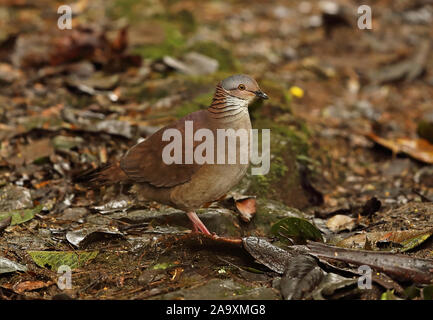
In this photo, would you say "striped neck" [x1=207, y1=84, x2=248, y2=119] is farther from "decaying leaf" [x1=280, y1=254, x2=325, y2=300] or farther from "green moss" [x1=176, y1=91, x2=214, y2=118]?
"green moss" [x1=176, y1=91, x2=214, y2=118]

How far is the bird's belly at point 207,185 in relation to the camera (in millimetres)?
4074

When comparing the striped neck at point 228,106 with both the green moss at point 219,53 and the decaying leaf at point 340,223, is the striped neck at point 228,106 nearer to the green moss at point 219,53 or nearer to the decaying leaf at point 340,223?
the decaying leaf at point 340,223

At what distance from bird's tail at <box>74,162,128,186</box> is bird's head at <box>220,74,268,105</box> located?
42.2 inches

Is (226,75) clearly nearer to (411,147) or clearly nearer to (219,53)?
(219,53)

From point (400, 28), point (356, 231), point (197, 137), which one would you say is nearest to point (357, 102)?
point (400, 28)

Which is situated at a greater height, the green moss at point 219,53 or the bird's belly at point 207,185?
the green moss at point 219,53

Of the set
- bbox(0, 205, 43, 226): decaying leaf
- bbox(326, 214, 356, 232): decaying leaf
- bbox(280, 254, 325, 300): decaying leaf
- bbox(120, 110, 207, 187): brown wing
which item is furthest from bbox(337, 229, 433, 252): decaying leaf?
bbox(0, 205, 43, 226): decaying leaf

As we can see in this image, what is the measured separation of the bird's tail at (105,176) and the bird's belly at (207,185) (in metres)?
0.53

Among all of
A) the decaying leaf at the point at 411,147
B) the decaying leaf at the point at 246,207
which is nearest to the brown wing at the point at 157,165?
the decaying leaf at the point at 246,207

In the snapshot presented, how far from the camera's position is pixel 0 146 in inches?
223

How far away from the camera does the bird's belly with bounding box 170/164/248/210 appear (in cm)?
407

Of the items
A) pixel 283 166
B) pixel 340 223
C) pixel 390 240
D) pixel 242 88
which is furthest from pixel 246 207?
pixel 390 240
